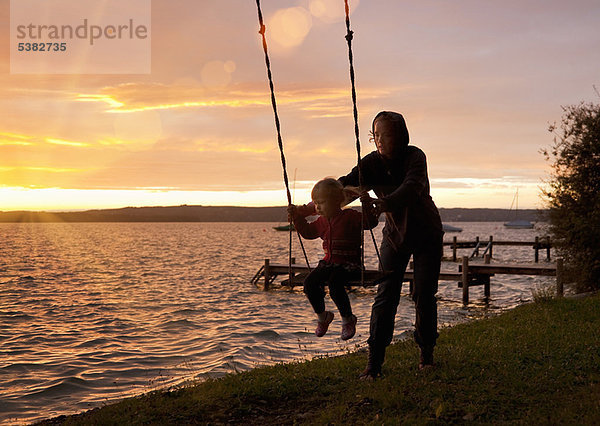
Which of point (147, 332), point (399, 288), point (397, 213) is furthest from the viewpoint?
point (147, 332)

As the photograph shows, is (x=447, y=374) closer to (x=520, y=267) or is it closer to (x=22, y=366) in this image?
(x=22, y=366)

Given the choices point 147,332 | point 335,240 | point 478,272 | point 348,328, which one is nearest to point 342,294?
point 348,328

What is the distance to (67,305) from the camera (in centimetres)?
2984

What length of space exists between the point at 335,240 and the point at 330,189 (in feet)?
1.98

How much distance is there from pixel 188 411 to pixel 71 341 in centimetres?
1390

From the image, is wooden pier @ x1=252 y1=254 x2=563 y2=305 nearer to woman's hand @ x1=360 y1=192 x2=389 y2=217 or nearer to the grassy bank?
the grassy bank

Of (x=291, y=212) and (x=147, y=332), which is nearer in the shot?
(x=291, y=212)

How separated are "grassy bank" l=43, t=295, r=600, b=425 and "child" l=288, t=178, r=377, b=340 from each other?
1.39m

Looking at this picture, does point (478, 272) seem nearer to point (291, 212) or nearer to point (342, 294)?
point (342, 294)

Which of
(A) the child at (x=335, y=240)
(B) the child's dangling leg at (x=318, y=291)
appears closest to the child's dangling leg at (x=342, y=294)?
(A) the child at (x=335, y=240)

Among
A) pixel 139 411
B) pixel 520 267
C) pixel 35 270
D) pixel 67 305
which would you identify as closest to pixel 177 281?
pixel 67 305

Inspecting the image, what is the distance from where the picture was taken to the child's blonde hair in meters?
6.61

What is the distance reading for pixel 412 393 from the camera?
699cm

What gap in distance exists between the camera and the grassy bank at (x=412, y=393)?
6375mm
